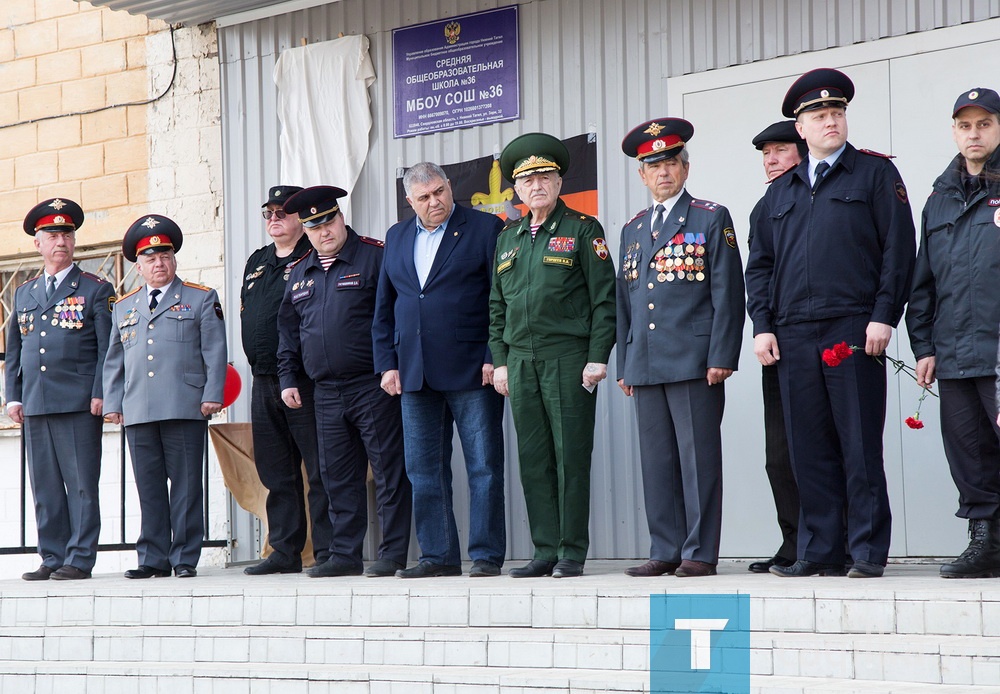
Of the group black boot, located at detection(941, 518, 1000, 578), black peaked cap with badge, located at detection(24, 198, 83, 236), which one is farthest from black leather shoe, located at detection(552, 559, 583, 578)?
black peaked cap with badge, located at detection(24, 198, 83, 236)

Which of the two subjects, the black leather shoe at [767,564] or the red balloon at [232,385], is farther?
the red balloon at [232,385]

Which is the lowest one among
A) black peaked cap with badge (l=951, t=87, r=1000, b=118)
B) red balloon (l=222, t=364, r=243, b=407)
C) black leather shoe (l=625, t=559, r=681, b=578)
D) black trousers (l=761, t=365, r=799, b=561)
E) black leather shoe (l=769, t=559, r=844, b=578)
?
black leather shoe (l=625, t=559, r=681, b=578)

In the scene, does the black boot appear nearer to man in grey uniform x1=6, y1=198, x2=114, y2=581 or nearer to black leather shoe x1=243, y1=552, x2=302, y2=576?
black leather shoe x1=243, y1=552, x2=302, y2=576

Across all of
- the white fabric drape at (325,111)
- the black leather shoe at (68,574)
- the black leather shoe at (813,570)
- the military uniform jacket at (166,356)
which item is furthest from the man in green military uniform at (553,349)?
the black leather shoe at (68,574)

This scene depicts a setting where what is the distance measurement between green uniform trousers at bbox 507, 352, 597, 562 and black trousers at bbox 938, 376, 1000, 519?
1361 millimetres

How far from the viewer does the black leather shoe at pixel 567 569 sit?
5.01 meters

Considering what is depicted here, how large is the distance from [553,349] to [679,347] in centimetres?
52

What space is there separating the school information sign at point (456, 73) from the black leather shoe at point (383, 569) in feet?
8.09

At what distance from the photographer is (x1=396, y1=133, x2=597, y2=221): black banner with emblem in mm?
6535

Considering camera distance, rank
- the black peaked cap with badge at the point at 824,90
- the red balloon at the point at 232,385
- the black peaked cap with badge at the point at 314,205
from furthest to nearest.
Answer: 1. the red balloon at the point at 232,385
2. the black peaked cap with badge at the point at 314,205
3. the black peaked cap with badge at the point at 824,90

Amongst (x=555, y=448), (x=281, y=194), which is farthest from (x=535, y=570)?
(x=281, y=194)

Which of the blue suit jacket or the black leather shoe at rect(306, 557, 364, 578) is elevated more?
the blue suit jacket

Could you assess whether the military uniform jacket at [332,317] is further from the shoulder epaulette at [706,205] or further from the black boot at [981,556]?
the black boot at [981,556]

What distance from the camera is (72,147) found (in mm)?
8289
